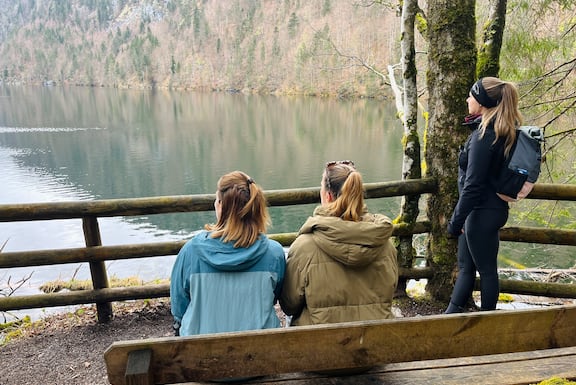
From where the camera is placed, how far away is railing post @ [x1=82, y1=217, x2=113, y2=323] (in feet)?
11.6

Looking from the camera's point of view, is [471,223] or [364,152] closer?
[471,223]

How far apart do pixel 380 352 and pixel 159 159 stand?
27118 mm

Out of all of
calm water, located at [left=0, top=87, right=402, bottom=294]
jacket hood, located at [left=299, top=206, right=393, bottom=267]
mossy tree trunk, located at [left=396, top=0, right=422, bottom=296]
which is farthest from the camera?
calm water, located at [left=0, top=87, right=402, bottom=294]

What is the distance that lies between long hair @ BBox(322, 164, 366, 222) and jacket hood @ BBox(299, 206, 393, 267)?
58 millimetres

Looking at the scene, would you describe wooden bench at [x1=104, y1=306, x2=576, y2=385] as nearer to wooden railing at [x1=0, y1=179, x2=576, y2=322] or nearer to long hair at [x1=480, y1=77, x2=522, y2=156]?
long hair at [x1=480, y1=77, x2=522, y2=156]

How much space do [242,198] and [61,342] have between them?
2517mm

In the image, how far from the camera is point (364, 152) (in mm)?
27469

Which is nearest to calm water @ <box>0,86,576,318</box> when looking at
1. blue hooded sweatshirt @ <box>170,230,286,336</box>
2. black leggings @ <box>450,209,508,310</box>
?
blue hooded sweatshirt @ <box>170,230,286,336</box>

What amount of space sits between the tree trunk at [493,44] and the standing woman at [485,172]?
0.97m

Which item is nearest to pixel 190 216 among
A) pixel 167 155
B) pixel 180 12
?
pixel 167 155

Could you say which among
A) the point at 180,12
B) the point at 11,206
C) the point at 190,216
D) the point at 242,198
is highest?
the point at 180,12

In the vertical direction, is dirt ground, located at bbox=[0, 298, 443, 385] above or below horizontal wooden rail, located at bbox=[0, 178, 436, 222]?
below

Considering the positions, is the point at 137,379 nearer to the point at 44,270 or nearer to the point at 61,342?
the point at 61,342

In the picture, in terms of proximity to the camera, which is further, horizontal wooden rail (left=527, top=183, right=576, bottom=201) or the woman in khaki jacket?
horizontal wooden rail (left=527, top=183, right=576, bottom=201)
